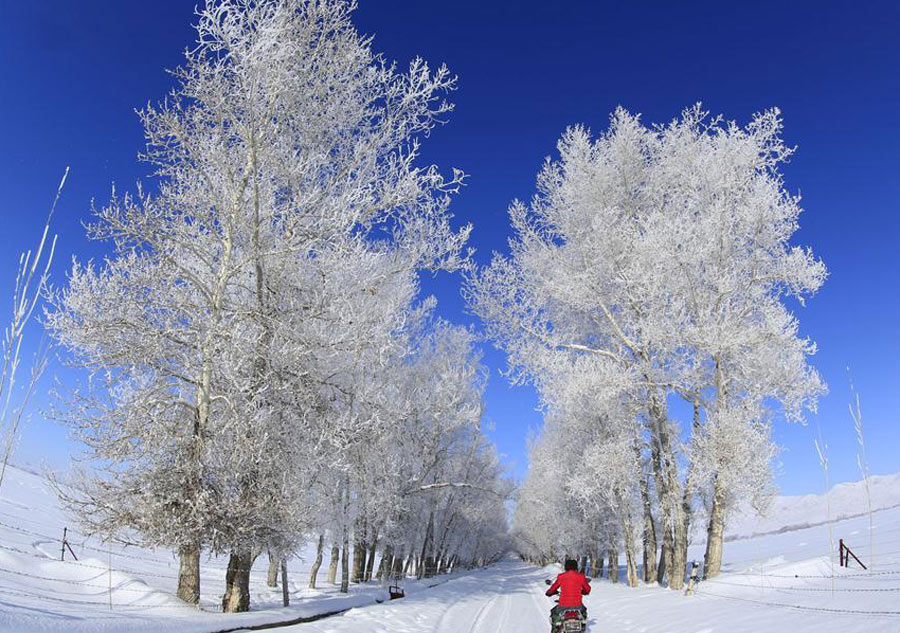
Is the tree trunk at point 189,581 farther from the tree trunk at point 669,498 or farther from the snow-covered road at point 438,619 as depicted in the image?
the tree trunk at point 669,498

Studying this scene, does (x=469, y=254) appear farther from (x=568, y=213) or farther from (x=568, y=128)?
(x=568, y=128)

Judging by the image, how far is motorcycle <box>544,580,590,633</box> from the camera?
888cm

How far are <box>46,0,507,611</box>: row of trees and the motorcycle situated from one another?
4.42 m

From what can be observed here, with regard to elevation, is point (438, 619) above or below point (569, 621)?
below

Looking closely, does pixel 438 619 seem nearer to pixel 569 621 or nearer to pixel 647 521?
pixel 569 621

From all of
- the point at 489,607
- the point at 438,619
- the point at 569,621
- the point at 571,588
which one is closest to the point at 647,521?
the point at 489,607

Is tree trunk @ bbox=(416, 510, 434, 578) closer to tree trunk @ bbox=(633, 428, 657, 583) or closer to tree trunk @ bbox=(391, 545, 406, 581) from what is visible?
tree trunk @ bbox=(391, 545, 406, 581)

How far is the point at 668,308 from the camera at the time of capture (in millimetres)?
14281

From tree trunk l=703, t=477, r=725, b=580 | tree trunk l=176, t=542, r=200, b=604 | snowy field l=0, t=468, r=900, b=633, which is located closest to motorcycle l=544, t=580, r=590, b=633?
snowy field l=0, t=468, r=900, b=633

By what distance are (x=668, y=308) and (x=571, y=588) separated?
308 inches

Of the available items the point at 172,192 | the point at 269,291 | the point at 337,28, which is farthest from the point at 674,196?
the point at 172,192

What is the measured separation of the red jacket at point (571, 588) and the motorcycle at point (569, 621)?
13 centimetres

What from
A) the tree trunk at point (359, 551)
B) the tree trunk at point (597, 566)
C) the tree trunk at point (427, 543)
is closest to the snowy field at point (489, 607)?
the tree trunk at point (359, 551)

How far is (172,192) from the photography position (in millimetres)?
9805
